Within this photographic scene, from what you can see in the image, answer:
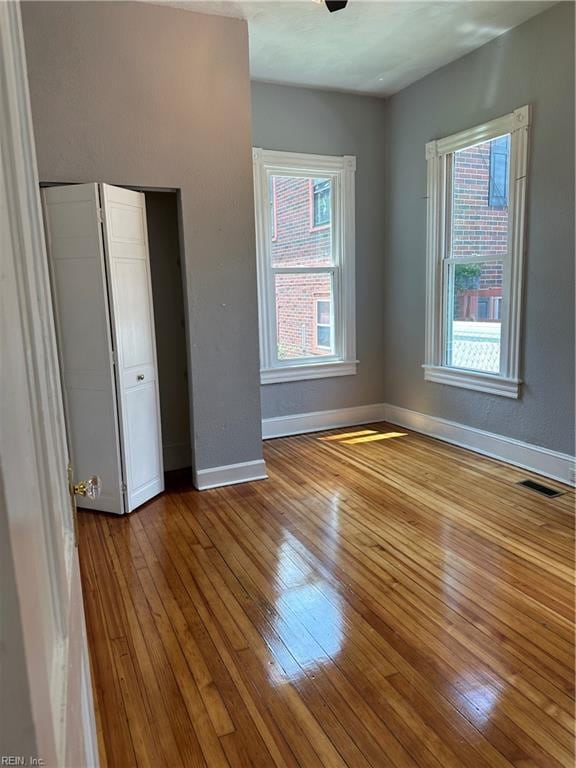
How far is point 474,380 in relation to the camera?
433 centimetres

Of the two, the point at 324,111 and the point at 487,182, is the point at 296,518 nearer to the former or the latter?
the point at 487,182

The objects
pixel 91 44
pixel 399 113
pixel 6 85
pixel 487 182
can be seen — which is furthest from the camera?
pixel 399 113

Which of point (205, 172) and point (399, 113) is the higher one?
point (399, 113)

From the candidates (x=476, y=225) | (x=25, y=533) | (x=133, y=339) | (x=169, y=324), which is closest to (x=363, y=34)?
(x=476, y=225)

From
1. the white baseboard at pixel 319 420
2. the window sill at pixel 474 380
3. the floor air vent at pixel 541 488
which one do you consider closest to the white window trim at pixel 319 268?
the white baseboard at pixel 319 420

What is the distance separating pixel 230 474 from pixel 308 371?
160cm

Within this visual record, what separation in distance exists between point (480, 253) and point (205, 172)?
230cm

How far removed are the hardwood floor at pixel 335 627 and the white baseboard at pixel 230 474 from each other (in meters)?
0.10

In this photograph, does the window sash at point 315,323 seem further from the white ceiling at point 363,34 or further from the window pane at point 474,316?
the white ceiling at point 363,34

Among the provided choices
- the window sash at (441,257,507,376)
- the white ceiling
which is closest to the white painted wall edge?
the window sash at (441,257,507,376)

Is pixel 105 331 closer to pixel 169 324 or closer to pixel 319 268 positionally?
pixel 169 324

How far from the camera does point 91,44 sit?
3.02 m

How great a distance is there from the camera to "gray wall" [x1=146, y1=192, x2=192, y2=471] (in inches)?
153

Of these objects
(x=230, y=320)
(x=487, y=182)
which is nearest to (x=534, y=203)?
(x=487, y=182)
